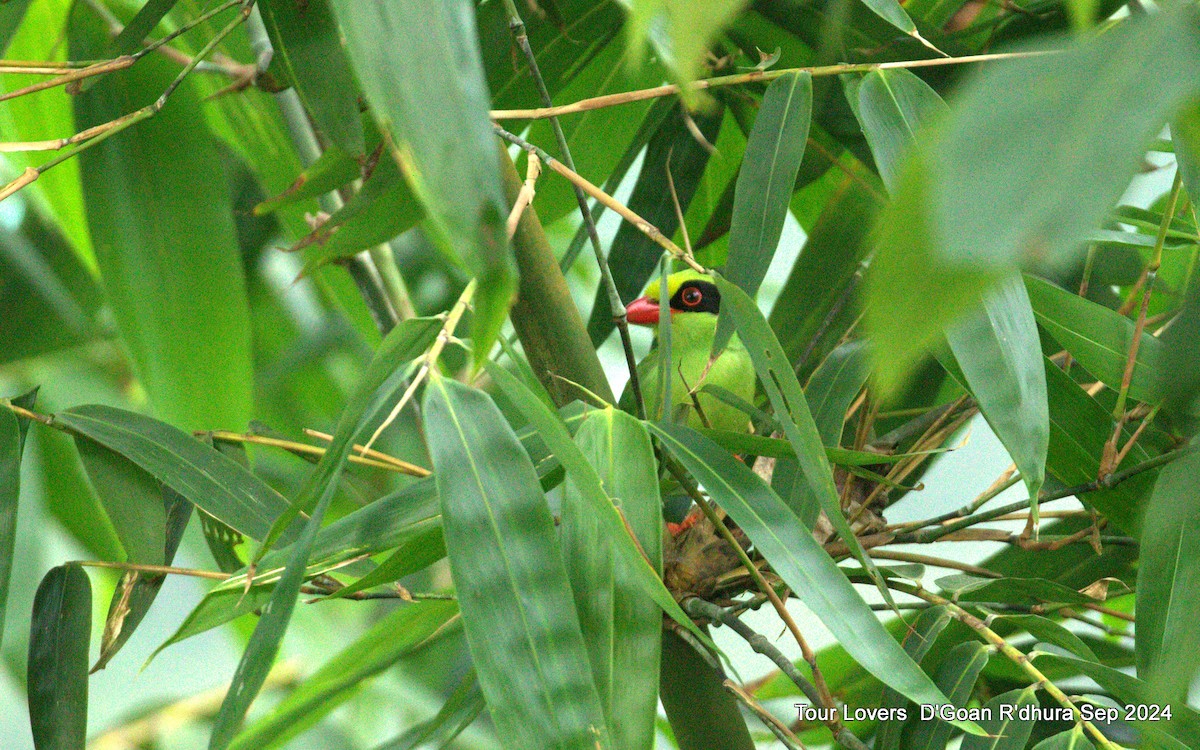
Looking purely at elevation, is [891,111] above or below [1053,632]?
above

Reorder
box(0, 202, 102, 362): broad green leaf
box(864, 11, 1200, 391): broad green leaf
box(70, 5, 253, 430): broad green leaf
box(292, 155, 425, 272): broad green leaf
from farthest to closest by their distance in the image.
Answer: box(0, 202, 102, 362): broad green leaf, box(70, 5, 253, 430): broad green leaf, box(292, 155, 425, 272): broad green leaf, box(864, 11, 1200, 391): broad green leaf

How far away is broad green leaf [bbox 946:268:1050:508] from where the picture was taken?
0.56 meters

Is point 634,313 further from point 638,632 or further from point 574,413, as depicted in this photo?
point 638,632

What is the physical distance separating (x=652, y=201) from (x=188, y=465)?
21.7 inches

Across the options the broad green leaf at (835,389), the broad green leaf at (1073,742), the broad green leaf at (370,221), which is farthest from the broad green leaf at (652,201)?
the broad green leaf at (1073,742)

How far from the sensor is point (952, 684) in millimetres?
731

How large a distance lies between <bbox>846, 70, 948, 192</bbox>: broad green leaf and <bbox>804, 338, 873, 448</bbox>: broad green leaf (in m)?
0.14

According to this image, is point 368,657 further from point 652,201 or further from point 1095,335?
point 1095,335

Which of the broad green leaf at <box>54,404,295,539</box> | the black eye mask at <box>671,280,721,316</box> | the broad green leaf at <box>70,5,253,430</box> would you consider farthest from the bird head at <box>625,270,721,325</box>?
the broad green leaf at <box>54,404,295,539</box>

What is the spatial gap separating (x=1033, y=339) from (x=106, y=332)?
6.55 ft

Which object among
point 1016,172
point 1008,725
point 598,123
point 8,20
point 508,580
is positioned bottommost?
point 1008,725

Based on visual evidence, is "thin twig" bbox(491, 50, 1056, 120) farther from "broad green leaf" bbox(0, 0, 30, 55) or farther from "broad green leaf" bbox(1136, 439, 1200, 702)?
"broad green leaf" bbox(0, 0, 30, 55)

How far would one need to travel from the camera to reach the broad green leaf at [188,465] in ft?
2.45

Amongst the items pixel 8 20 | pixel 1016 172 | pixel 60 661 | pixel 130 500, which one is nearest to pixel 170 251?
pixel 8 20
